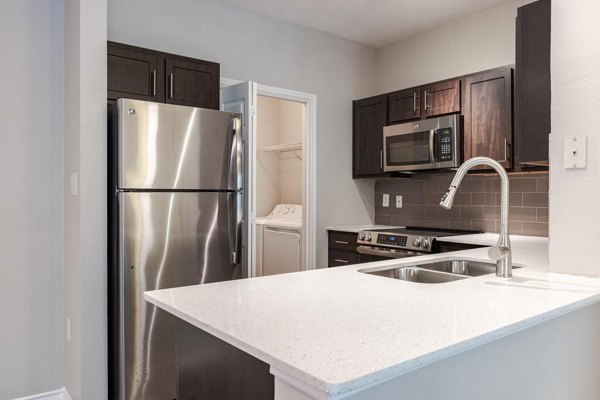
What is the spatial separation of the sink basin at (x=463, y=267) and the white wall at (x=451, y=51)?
207 centimetres

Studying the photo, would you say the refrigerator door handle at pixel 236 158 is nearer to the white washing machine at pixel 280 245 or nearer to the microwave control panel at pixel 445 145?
the white washing machine at pixel 280 245

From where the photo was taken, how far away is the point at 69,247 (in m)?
2.53

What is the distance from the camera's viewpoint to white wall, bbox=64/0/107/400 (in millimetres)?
2287

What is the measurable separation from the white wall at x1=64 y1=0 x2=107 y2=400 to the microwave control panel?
2.39 metres

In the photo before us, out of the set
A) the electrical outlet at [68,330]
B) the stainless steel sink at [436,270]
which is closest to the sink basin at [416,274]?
the stainless steel sink at [436,270]

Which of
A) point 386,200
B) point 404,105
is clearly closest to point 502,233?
point 404,105

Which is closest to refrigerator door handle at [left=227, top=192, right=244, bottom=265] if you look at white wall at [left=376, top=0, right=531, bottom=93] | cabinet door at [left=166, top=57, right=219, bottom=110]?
cabinet door at [left=166, top=57, right=219, bottom=110]

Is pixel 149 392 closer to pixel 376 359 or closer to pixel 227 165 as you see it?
pixel 227 165

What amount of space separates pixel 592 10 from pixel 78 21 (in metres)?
2.34

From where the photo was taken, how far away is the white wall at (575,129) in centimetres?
160

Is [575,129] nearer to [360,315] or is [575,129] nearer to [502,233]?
[502,233]

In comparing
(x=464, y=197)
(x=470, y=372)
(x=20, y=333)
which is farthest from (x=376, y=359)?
(x=464, y=197)

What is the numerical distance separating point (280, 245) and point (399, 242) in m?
1.42

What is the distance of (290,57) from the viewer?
3.80 m
